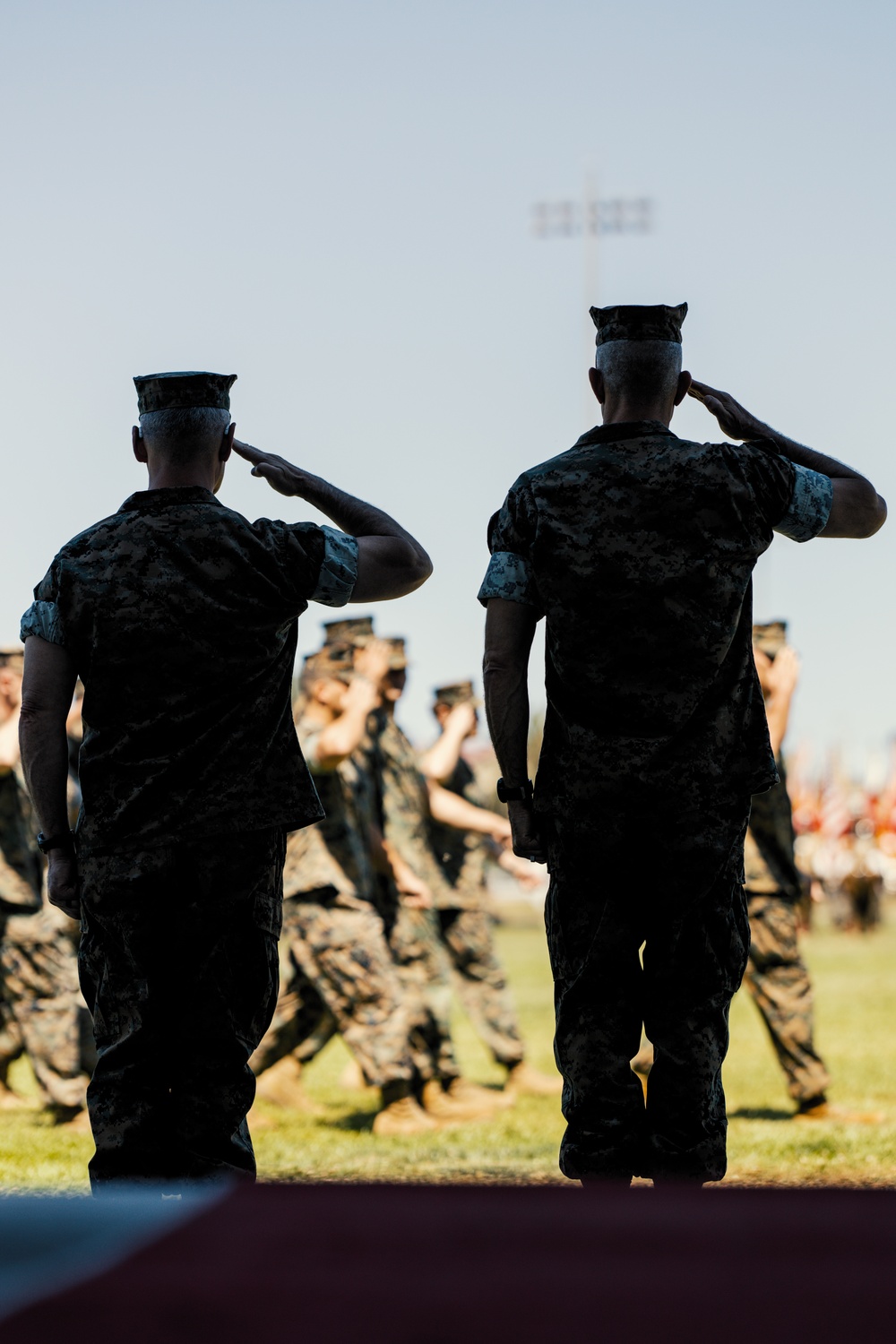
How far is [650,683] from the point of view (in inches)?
150

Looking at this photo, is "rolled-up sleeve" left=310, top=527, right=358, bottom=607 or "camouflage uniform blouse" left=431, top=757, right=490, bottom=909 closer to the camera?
"rolled-up sleeve" left=310, top=527, right=358, bottom=607

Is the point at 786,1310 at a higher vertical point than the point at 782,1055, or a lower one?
higher

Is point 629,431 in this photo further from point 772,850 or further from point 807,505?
point 772,850

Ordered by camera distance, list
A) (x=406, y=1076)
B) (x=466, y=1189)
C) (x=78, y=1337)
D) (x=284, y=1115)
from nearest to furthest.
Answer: (x=78, y=1337), (x=466, y=1189), (x=406, y=1076), (x=284, y=1115)

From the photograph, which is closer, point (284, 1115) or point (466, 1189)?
point (466, 1189)

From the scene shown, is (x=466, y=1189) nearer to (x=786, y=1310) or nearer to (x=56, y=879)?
(x=786, y=1310)

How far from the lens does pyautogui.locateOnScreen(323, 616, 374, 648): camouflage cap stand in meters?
9.52

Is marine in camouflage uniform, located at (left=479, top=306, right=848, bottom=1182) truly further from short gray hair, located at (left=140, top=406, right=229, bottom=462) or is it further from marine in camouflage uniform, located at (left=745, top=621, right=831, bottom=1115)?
marine in camouflage uniform, located at (left=745, top=621, right=831, bottom=1115)

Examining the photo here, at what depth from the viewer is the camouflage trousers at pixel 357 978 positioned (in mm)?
8586

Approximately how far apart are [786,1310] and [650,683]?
9.14ft

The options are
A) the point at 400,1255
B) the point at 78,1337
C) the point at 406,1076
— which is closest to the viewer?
the point at 78,1337

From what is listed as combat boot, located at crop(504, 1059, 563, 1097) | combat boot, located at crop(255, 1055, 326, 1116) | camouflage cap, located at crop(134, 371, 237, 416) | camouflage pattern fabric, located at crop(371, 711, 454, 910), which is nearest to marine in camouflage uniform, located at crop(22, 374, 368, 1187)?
camouflage cap, located at crop(134, 371, 237, 416)

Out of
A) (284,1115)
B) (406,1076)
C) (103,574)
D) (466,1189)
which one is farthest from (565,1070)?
(284,1115)

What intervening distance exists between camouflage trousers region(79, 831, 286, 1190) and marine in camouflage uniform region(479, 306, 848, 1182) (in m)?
0.68
